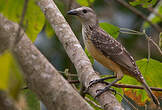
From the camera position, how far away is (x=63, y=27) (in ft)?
11.0

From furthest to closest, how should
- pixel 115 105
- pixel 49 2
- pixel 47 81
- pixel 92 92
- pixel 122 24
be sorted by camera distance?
pixel 122 24 → pixel 49 2 → pixel 92 92 → pixel 115 105 → pixel 47 81

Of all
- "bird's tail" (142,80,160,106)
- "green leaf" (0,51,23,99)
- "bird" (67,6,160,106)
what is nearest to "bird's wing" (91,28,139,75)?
"bird" (67,6,160,106)

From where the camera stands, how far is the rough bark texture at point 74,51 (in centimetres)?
299

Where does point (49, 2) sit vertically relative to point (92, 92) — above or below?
above

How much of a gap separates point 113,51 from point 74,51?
99 cm

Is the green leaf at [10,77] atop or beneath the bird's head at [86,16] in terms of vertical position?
atop

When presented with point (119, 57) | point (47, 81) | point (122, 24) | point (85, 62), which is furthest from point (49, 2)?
point (122, 24)

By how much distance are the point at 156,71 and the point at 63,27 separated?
1216 mm

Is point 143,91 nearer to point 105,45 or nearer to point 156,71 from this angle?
point 156,71

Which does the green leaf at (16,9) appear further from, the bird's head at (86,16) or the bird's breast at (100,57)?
the bird's head at (86,16)

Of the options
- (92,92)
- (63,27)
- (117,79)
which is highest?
(63,27)

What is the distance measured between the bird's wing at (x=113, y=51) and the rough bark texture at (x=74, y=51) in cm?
78

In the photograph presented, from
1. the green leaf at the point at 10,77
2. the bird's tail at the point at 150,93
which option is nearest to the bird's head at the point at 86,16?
the bird's tail at the point at 150,93

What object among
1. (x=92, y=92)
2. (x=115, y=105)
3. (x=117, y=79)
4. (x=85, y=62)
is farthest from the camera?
(x=117, y=79)
